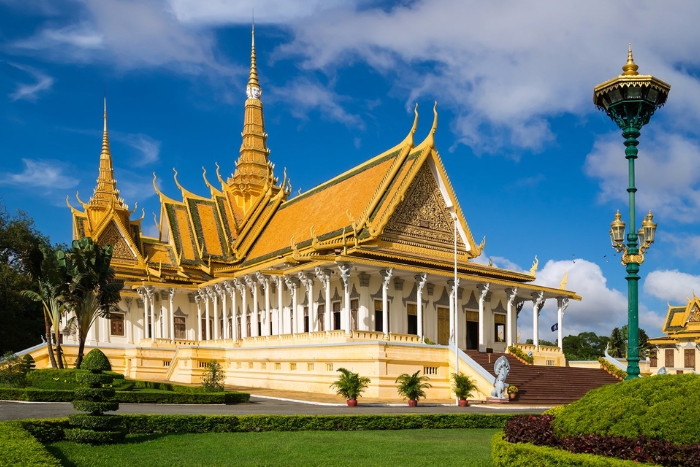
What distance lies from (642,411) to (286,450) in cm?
584

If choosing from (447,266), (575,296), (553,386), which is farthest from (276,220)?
(553,386)

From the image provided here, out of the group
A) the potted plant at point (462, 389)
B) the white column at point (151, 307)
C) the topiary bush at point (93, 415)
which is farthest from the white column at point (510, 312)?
the topiary bush at point (93, 415)

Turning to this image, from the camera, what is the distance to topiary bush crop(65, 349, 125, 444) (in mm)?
12242

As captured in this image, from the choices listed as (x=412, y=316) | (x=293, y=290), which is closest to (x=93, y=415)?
(x=293, y=290)

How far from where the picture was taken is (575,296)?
3469 centimetres

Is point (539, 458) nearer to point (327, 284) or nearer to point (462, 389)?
point (462, 389)

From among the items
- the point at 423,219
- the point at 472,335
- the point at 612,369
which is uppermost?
the point at 423,219

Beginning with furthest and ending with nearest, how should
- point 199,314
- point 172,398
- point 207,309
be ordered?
point 199,314 < point 207,309 < point 172,398

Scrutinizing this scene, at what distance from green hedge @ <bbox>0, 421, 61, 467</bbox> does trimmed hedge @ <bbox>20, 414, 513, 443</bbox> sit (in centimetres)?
136

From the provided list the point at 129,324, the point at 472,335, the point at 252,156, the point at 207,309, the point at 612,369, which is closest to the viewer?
the point at 612,369

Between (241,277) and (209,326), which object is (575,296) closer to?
(241,277)

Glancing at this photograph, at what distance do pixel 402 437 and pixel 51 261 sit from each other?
21.3 metres

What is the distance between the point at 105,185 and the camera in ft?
168

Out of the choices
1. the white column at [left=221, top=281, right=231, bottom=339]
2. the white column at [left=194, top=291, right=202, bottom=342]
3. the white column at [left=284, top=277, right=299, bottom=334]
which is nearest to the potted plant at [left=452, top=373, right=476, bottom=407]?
the white column at [left=284, top=277, right=299, bottom=334]
